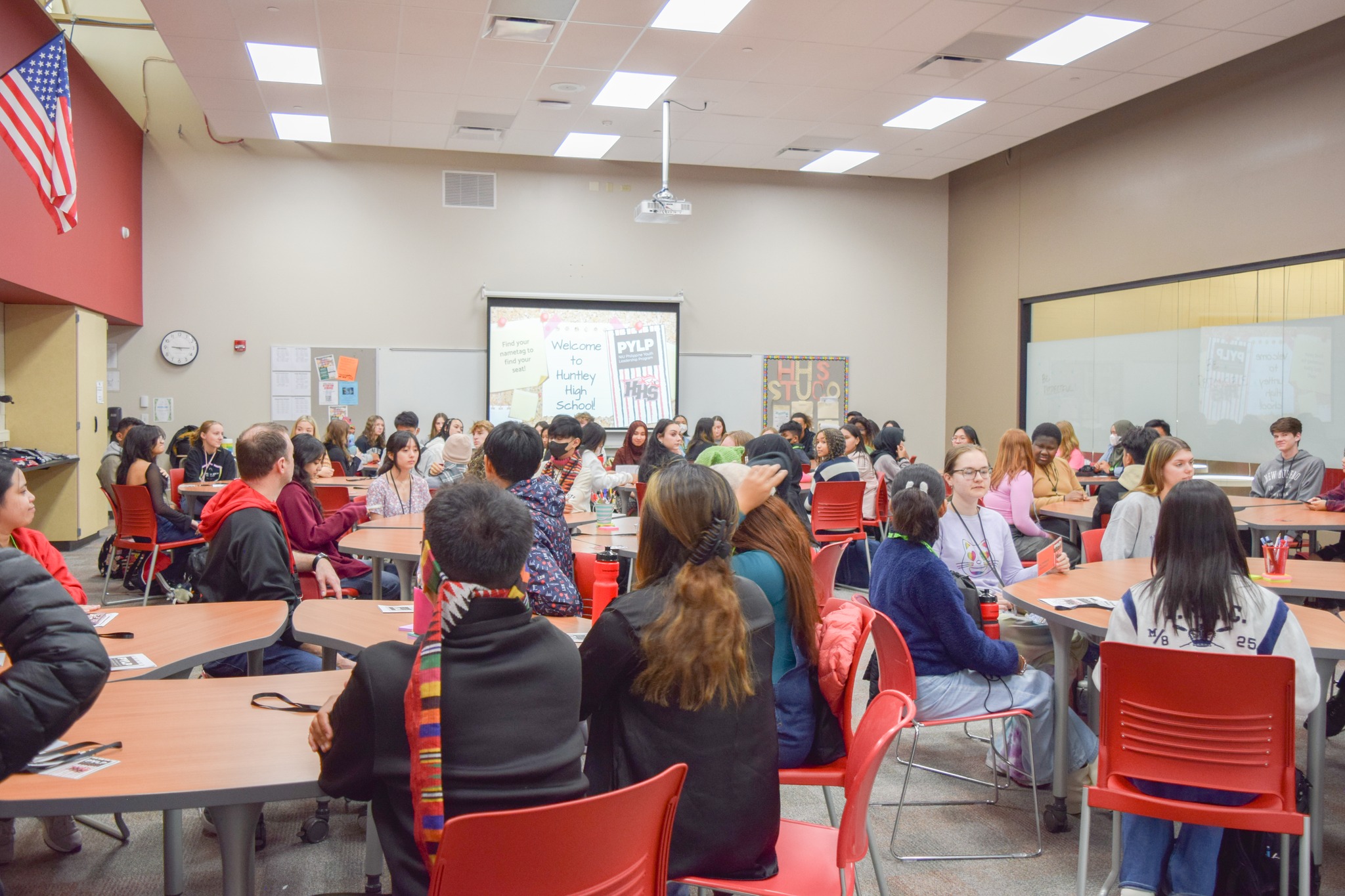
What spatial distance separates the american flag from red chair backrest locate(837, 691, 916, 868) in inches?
222

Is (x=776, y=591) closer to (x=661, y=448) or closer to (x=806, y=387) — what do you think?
(x=661, y=448)

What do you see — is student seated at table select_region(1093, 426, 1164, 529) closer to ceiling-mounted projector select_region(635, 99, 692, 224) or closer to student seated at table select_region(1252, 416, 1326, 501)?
student seated at table select_region(1252, 416, 1326, 501)

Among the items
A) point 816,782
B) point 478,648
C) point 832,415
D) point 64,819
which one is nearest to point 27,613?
point 478,648

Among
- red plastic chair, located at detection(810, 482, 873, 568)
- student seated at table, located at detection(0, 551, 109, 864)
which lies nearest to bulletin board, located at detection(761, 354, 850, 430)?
red plastic chair, located at detection(810, 482, 873, 568)

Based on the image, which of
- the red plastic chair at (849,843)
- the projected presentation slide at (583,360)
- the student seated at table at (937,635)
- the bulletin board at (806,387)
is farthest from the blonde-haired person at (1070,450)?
the red plastic chair at (849,843)

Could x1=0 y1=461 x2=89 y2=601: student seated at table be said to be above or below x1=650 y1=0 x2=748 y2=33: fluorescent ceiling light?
below

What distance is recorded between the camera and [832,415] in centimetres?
1138

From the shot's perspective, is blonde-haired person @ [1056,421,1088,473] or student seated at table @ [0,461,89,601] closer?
student seated at table @ [0,461,89,601]

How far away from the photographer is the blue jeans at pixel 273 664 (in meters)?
3.03

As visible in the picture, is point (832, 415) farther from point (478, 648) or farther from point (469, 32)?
point (478, 648)

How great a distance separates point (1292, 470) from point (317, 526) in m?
6.47

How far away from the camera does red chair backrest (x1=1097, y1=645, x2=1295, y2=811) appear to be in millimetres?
2105

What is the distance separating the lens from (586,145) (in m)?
9.60

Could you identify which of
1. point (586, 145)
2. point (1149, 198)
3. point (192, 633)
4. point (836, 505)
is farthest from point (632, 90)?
point (192, 633)
